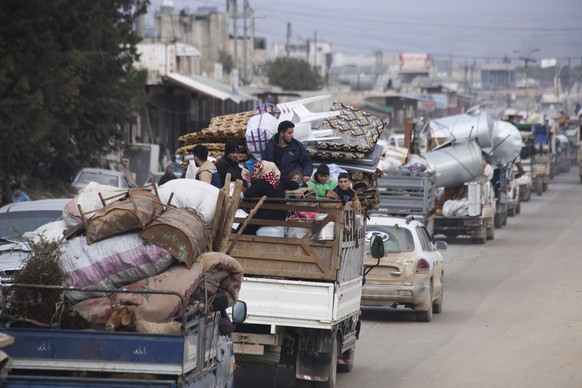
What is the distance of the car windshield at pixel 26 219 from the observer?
15.5 metres

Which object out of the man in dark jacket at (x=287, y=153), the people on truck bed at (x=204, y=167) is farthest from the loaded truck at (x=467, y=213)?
the people on truck bed at (x=204, y=167)

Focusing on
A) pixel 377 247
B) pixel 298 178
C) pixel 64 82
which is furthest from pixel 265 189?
pixel 64 82

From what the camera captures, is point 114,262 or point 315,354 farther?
point 315,354

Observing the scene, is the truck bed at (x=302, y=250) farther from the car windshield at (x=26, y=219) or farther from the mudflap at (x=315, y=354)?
the car windshield at (x=26, y=219)

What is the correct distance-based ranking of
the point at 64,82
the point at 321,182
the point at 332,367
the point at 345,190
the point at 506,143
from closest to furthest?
the point at 332,367
the point at 345,190
the point at 321,182
the point at 64,82
the point at 506,143

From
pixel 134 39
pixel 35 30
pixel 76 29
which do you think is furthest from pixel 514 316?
pixel 134 39

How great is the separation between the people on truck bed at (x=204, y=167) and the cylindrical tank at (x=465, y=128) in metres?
23.8

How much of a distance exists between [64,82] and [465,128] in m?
12.6

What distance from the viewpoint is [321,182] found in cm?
1400

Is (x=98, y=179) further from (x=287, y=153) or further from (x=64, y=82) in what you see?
(x=287, y=153)

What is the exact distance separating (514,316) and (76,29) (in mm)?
17150

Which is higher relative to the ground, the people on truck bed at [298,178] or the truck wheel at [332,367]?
the people on truck bed at [298,178]

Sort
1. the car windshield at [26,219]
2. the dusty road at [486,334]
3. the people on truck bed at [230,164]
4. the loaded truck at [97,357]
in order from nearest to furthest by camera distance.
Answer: the loaded truck at [97,357] < the people on truck bed at [230,164] < the dusty road at [486,334] < the car windshield at [26,219]

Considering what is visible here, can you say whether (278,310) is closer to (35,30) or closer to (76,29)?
(35,30)
